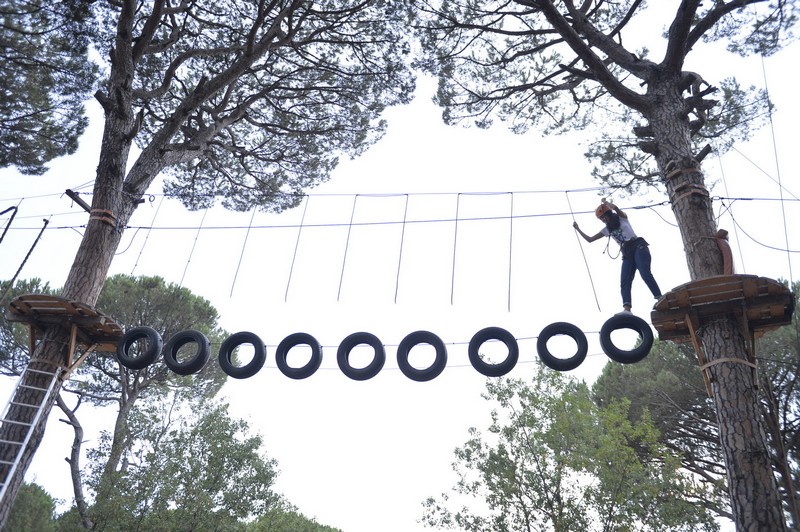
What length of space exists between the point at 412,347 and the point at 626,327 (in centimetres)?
191

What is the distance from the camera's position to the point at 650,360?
10953 millimetres

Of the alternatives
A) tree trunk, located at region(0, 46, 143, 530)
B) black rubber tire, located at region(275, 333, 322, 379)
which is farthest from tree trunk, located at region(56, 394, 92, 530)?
black rubber tire, located at region(275, 333, 322, 379)

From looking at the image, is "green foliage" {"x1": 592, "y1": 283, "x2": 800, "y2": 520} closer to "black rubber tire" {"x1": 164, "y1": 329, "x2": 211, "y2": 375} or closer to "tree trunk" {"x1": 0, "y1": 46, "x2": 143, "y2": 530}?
"black rubber tire" {"x1": 164, "y1": 329, "x2": 211, "y2": 375}

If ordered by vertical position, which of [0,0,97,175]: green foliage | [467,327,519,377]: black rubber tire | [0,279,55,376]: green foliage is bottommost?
[467,327,519,377]: black rubber tire

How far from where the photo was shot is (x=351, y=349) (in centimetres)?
523

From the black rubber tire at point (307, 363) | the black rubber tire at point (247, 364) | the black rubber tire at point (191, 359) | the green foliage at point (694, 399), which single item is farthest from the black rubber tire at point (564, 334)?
the green foliage at point (694, 399)

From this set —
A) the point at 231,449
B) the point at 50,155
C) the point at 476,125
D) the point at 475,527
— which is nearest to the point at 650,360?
the point at 475,527

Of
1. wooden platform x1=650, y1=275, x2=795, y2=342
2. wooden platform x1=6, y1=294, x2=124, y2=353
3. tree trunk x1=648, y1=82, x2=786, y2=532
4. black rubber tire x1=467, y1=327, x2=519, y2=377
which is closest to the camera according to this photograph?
tree trunk x1=648, y1=82, x2=786, y2=532

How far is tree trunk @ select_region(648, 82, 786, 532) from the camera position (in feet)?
11.4

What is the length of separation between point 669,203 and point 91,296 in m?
5.52

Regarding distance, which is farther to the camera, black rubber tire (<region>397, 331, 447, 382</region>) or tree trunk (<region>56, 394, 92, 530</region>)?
tree trunk (<region>56, 394, 92, 530</region>)

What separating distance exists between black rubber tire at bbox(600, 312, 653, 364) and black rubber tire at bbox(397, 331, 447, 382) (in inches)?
55.5

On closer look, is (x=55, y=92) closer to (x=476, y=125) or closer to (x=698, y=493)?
(x=476, y=125)

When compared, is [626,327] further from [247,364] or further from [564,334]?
[247,364]
